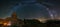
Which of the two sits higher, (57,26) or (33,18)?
(33,18)

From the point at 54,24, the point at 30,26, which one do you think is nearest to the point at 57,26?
the point at 54,24

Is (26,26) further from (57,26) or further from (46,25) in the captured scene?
(57,26)

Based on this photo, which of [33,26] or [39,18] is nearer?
[33,26]

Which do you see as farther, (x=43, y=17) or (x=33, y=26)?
(x=43, y=17)

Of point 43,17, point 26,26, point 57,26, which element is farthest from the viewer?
point 43,17

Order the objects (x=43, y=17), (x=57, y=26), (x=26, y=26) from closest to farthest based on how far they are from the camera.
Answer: (x=57, y=26) < (x=26, y=26) < (x=43, y=17)

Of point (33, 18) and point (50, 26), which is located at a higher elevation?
point (33, 18)

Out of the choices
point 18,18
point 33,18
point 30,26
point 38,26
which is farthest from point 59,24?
point 18,18

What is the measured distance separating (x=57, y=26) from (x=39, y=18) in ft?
8.30

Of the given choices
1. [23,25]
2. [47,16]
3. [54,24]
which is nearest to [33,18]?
[47,16]

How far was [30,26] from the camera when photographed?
834cm

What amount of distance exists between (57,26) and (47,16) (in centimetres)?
238

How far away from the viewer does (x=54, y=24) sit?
8086mm

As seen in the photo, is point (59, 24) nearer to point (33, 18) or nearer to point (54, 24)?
point (54, 24)
